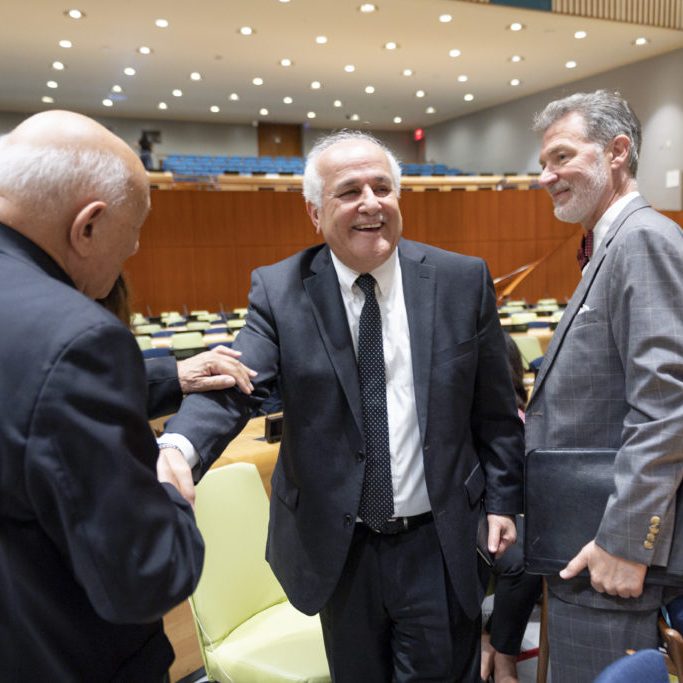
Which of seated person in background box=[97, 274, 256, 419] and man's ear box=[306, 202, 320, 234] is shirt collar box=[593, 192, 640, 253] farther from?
seated person in background box=[97, 274, 256, 419]

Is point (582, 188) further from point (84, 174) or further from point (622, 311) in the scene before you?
point (84, 174)

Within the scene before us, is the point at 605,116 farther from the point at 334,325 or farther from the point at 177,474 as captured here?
the point at 177,474

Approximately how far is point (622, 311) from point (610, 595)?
0.65 metres

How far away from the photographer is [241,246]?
13805mm

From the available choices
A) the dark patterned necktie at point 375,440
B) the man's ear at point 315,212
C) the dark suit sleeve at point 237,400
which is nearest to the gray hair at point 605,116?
the man's ear at point 315,212

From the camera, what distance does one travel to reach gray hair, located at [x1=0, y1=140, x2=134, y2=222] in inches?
36.1

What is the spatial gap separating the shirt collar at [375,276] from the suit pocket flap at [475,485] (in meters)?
0.50

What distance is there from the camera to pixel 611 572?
57.5 inches

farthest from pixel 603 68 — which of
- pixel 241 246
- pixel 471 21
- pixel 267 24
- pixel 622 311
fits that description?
pixel 622 311

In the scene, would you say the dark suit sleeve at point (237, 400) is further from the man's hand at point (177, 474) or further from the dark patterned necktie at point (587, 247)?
the dark patterned necktie at point (587, 247)

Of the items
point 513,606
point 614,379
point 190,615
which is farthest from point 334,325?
point 190,615

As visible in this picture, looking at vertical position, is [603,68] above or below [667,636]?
above

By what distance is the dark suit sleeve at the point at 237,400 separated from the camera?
137 centimetres

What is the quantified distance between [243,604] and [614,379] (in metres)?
1.35
